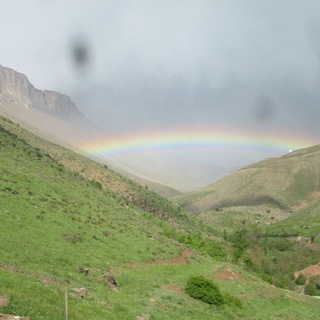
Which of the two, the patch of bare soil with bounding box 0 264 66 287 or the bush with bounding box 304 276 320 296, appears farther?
the bush with bounding box 304 276 320 296

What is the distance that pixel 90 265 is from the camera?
97.7ft

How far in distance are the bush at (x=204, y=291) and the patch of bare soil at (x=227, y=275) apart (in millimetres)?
11727

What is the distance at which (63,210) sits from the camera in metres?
44.8

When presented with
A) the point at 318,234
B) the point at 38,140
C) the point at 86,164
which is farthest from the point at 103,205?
the point at 318,234

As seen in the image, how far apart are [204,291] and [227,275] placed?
51.5ft

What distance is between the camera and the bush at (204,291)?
3075 centimetres

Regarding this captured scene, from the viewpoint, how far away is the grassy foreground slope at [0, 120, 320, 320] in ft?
57.0

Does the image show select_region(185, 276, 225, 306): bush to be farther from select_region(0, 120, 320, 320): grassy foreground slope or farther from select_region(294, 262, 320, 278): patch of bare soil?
select_region(294, 262, 320, 278): patch of bare soil

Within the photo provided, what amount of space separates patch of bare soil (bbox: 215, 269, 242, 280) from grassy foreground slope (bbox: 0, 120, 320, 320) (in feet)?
0.59

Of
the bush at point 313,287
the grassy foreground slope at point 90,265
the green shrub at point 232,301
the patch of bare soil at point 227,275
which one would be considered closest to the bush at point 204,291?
the grassy foreground slope at point 90,265

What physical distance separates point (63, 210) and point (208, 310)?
71.6 feet

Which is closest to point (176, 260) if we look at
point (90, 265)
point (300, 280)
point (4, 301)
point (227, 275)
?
Result: point (227, 275)

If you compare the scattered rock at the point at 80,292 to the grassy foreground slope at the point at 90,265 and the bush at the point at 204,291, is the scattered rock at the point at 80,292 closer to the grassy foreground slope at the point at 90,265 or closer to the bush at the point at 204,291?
the grassy foreground slope at the point at 90,265

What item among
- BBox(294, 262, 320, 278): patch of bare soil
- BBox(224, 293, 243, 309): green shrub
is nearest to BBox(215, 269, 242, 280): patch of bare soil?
BBox(224, 293, 243, 309): green shrub
